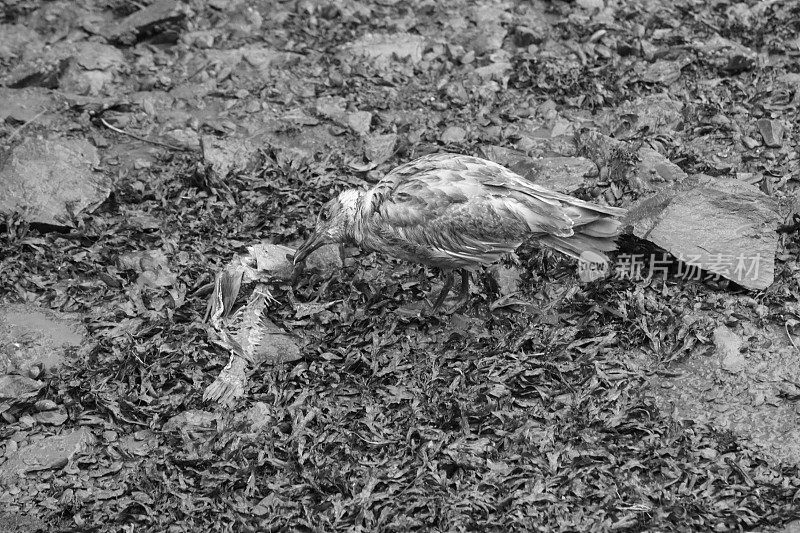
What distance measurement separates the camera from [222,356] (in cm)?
789

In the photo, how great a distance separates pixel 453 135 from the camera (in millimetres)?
9945

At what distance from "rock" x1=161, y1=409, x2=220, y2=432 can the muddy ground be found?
18 mm

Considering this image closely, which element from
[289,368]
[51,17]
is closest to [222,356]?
[289,368]

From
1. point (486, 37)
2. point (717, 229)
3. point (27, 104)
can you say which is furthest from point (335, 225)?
point (27, 104)

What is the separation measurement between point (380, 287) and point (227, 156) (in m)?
2.40

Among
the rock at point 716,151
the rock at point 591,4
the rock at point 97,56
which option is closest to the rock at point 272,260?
the rock at point 97,56

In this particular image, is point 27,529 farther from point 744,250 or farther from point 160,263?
point 744,250

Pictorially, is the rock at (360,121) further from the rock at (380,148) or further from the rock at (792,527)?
the rock at (792,527)

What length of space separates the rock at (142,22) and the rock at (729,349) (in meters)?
7.52

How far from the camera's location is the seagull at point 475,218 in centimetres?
764

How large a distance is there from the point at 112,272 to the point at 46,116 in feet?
8.85

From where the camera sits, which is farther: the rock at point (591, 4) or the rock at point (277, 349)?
the rock at point (591, 4)

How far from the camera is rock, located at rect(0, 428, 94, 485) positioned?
7.05 m

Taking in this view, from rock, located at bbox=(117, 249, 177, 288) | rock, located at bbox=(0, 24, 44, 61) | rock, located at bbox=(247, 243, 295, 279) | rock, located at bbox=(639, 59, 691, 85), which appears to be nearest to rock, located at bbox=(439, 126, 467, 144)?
rock, located at bbox=(639, 59, 691, 85)
